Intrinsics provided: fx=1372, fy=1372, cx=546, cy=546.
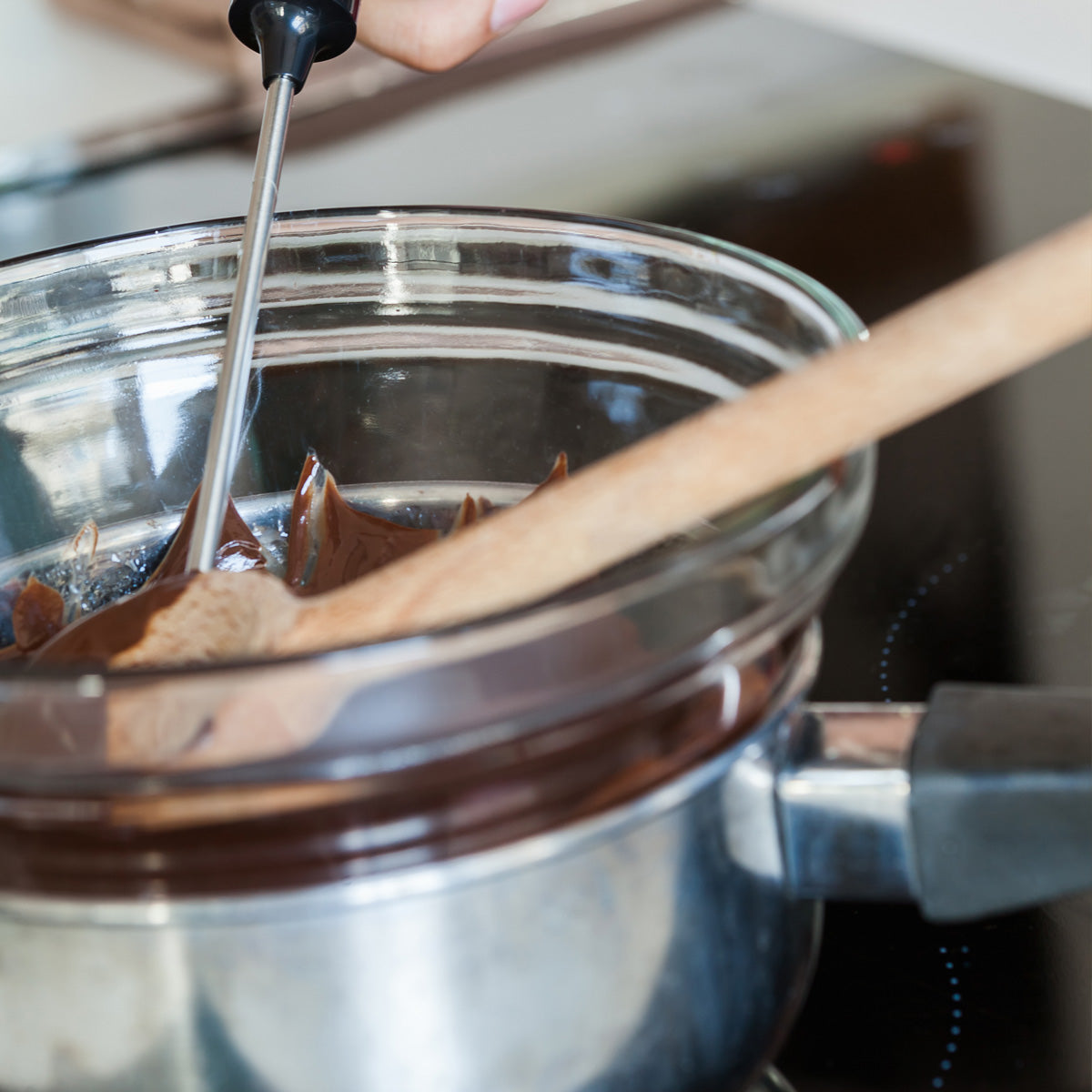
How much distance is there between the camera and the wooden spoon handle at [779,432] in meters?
0.26

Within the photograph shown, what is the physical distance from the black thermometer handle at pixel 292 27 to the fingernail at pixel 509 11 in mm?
144

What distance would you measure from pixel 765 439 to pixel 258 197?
0.19 meters

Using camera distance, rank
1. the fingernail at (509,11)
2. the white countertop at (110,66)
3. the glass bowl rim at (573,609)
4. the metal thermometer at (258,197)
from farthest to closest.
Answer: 1. the white countertop at (110,66)
2. the fingernail at (509,11)
3. the metal thermometer at (258,197)
4. the glass bowl rim at (573,609)

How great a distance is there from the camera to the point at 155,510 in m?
0.43

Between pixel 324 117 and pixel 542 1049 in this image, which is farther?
pixel 324 117

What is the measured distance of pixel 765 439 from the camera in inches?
10.2

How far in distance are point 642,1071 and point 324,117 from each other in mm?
922

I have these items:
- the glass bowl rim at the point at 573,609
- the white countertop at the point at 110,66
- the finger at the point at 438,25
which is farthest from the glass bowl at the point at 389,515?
the white countertop at the point at 110,66

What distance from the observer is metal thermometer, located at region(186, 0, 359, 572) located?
366 millimetres

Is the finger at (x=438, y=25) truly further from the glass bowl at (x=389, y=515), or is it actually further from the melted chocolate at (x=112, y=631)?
the melted chocolate at (x=112, y=631)

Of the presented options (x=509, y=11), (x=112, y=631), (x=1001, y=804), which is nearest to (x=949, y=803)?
(x=1001, y=804)

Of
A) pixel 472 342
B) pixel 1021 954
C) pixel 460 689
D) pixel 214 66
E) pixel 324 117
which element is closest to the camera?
pixel 460 689

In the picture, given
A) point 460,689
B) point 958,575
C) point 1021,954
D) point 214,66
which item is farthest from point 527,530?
point 214,66

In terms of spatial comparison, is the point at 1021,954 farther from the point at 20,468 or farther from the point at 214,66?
the point at 214,66
